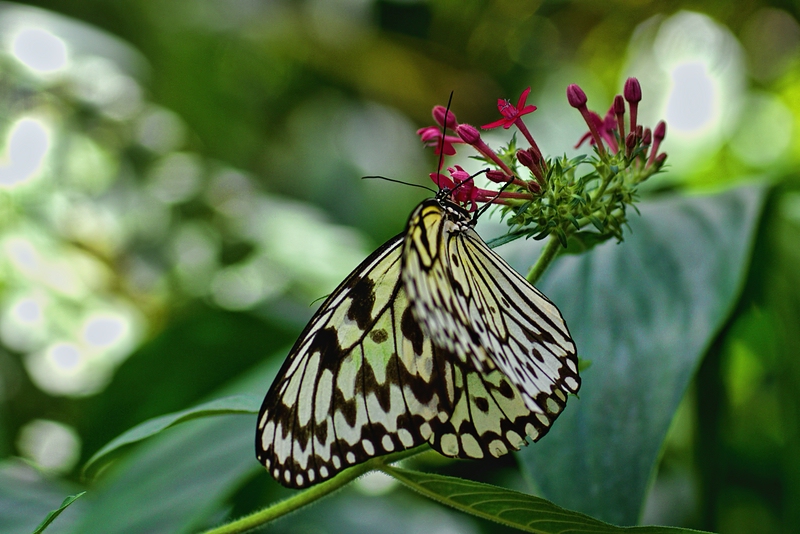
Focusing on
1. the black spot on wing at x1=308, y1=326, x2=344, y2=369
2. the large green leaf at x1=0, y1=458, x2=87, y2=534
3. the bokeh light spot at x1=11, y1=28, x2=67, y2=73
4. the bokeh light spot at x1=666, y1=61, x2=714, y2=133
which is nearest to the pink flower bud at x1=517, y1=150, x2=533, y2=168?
the black spot on wing at x1=308, y1=326, x2=344, y2=369

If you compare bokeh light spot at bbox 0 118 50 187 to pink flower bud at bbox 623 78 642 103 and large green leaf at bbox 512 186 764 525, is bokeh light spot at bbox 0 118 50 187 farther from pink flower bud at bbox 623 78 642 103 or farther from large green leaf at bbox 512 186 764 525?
pink flower bud at bbox 623 78 642 103

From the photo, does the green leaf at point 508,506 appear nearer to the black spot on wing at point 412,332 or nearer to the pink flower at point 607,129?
the black spot on wing at point 412,332

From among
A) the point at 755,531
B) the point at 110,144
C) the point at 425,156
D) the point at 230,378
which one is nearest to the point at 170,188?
the point at 110,144

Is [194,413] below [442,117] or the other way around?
below

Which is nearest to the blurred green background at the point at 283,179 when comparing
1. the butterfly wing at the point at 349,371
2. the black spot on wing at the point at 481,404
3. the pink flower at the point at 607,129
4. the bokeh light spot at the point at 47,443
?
the bokeh light spot at the point at 47,443

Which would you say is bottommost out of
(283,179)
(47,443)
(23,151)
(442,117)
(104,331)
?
(442,117)

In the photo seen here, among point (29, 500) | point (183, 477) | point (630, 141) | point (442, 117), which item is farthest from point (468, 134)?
point (29, 500)

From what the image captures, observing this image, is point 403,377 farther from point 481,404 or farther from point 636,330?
point 636,330
